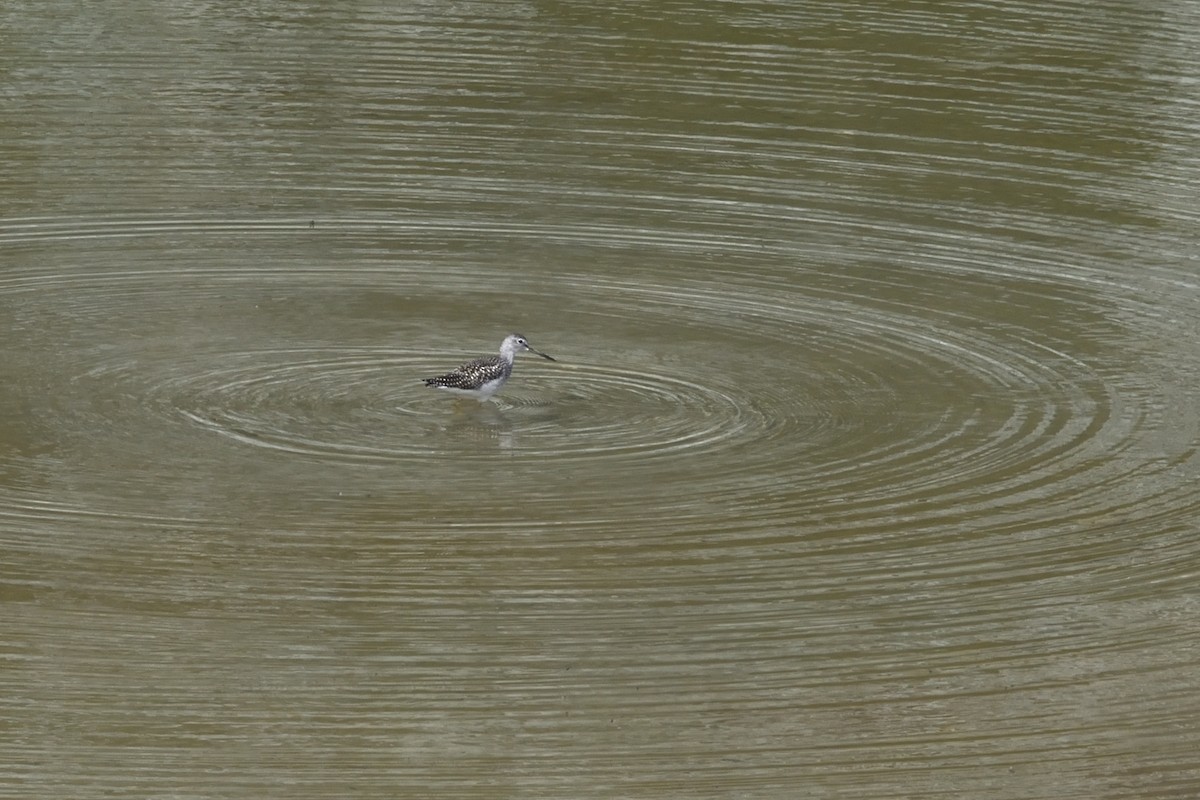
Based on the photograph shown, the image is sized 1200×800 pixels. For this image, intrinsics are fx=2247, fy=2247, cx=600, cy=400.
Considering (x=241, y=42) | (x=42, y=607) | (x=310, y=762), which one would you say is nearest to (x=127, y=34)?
(x=241, y=42)

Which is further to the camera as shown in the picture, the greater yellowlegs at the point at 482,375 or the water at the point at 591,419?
the greater yellowlegs at the point at 482,375

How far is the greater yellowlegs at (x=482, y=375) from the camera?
1376 cm

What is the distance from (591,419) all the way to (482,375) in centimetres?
72

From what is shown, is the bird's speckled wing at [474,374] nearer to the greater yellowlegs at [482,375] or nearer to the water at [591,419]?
the greater yellowlegs at [482,375]

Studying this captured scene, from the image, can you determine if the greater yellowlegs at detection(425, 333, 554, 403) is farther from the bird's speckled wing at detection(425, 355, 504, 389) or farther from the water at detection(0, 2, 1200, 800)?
the water at detection(0, 2, 1200, 800)

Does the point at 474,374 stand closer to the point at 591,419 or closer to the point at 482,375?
the point at 482,375

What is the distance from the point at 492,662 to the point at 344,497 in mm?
2281

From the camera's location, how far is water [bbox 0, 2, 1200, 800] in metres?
9.64

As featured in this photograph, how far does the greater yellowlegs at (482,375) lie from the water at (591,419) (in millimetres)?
183

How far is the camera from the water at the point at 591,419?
31.6ft

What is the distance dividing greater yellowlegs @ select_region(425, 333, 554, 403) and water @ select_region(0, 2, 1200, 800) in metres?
0.18

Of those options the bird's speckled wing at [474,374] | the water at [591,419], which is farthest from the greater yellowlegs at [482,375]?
the water at [591,419]

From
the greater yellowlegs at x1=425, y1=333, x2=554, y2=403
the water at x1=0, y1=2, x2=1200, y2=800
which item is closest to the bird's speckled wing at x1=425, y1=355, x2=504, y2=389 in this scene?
the greater yellowlegs at x1=425, y1=333, x2=554, y2=403

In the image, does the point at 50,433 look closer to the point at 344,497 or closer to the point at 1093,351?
the point at 344,497
